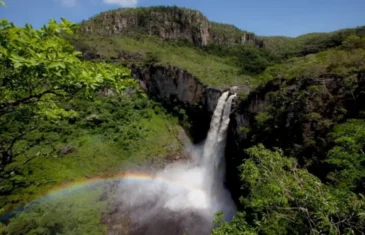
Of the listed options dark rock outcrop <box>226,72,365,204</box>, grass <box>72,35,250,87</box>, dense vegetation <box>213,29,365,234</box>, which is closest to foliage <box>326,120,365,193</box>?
dense vegetation <box>213,29,365,234</box>

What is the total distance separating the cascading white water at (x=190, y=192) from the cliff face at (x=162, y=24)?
60.1 metres

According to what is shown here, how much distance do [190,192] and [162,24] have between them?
231 ft

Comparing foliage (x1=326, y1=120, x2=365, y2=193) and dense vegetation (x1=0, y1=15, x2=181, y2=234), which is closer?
dense vegetation (x1=0, y1=15, x2=181, y2=234)

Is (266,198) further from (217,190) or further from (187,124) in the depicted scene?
(187,124)

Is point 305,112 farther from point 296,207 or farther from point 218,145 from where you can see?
point 218,145

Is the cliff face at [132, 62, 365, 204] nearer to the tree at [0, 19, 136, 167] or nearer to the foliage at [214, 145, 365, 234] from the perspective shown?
the foliage at [214, 145, 365, 234]

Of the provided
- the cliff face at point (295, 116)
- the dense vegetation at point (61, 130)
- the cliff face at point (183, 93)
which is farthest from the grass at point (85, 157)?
the cliff face at point (295, 116)

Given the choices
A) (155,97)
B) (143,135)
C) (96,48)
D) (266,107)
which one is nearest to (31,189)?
(143,135)

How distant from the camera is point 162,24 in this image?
297ft

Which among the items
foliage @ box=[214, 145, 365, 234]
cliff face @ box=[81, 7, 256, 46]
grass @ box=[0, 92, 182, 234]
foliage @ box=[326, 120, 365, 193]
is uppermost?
cliff face @ box=[81, 7, 256, 46]

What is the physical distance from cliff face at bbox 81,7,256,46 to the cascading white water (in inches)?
2364

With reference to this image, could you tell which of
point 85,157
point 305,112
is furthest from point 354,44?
point 85,157

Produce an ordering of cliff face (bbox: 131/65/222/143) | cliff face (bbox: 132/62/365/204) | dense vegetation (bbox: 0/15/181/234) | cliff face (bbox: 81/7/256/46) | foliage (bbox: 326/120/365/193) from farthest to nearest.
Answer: cliff face (bbox: 81/7/256/46) → cliff face (bbox: 131/65/222/143) → cliff face (bbox: 132/62/365/204) → foliage (bbox: 326/120/365/193) → dense vegetation (bbox: 0/15/181/234)

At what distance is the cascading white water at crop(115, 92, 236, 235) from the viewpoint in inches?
1072
